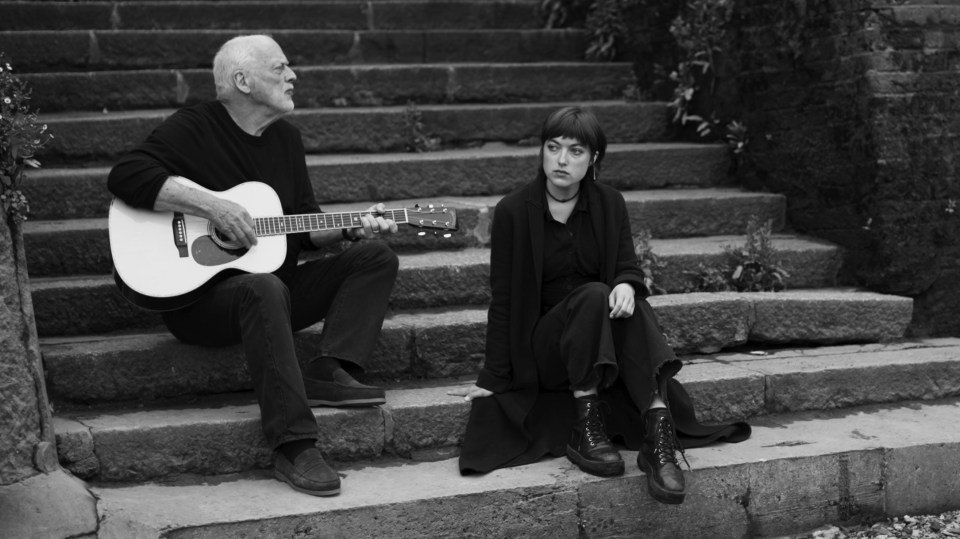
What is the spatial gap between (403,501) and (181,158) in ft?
5.14

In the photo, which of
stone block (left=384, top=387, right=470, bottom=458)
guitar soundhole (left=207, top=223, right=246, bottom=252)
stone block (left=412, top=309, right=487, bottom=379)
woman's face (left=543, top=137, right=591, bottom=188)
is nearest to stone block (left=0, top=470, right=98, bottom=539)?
guitar soundhole (left=207, top=223, right=246, bottom=252)

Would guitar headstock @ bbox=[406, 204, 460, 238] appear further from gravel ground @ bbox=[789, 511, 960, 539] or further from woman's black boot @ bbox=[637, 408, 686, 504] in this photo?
gravel ground @ bbox=[789, 511, 960, 539]

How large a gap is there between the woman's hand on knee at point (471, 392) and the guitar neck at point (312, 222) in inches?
28.1

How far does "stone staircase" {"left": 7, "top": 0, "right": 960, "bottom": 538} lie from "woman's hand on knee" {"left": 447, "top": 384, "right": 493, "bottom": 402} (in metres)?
0.07

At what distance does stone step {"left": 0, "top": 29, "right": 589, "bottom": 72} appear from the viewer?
6.27 metres

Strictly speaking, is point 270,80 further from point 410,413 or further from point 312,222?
point 410,413

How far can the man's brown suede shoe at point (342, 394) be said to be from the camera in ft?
13.7

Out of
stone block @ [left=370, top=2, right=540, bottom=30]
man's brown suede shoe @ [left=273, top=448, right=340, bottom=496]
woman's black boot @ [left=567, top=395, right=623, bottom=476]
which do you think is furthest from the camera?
stone block @ [left=370, top=2, right=540, bottom=30]

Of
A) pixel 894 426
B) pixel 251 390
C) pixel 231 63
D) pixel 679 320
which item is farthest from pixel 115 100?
pixel 894 426

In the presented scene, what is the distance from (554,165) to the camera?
425 cm

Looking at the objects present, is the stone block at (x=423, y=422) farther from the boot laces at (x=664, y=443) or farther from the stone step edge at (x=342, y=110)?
the stone step edge at (x=342, y=110)

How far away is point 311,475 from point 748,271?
Answer: 2.63 metres

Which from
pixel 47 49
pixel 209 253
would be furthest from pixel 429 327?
pixel 47 49

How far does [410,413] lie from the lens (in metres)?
4.26
